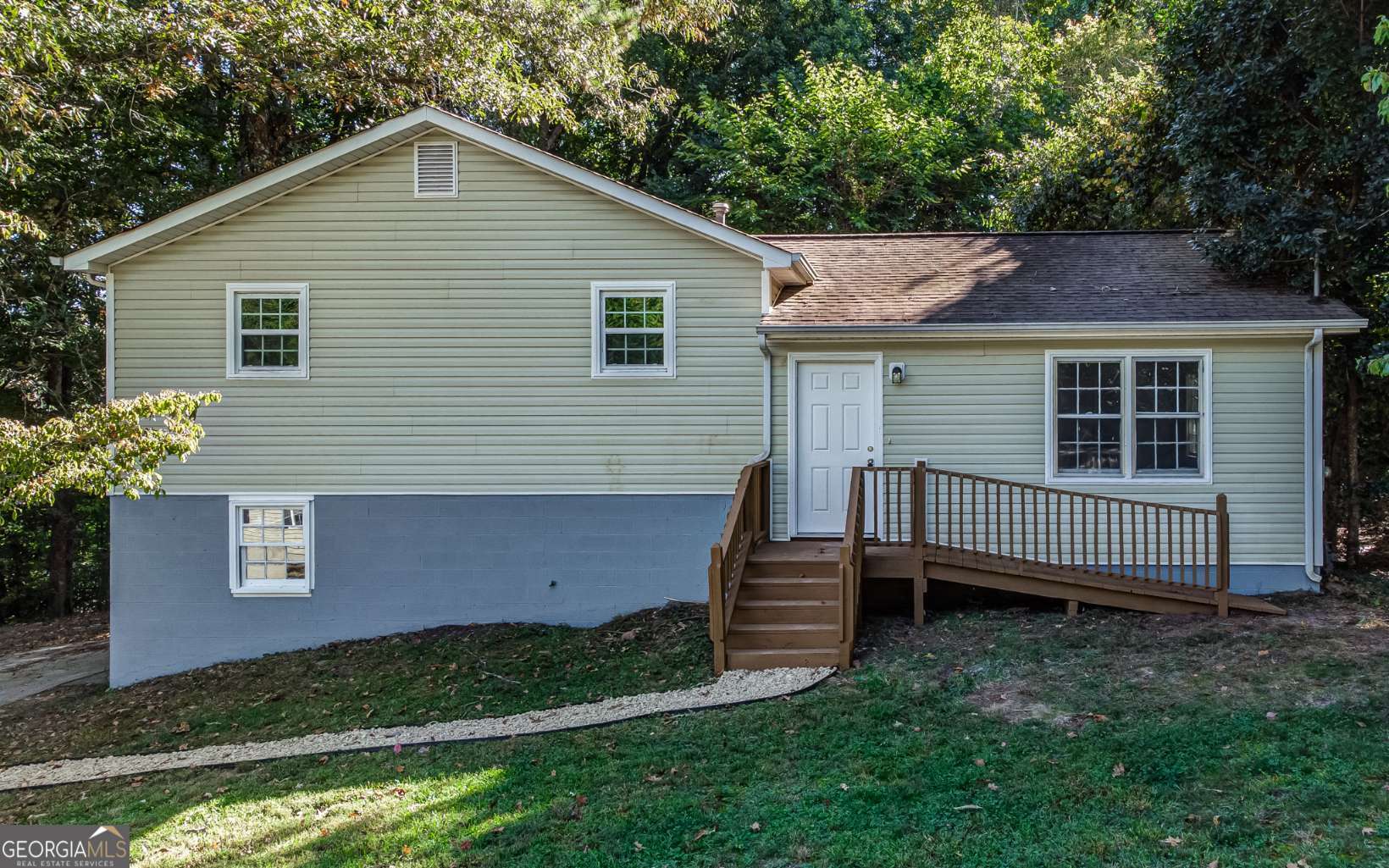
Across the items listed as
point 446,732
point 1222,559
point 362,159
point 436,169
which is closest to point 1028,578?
point 1222,559

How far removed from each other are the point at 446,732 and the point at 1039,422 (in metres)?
6.88

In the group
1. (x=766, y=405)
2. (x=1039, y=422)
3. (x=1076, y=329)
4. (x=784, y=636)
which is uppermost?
(x=1076, y=329)

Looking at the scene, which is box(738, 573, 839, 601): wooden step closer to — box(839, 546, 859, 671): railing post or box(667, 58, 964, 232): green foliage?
box(839, 546, 859, 671): railing post

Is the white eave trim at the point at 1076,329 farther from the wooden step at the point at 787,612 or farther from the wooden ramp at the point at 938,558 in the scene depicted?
the wooden step at the point at 787,612

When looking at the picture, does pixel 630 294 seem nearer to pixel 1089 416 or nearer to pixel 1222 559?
pixel 1089 416

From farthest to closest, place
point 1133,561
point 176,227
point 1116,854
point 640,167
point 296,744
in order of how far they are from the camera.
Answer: point 640,167
point 176,227
point 1133,561
point 296,744
point 1116,854

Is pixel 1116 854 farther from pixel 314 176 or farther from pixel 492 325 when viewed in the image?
pixel 314 176

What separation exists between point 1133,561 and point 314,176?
9.57m

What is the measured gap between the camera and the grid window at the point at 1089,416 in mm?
9617

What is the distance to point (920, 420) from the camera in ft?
32.0

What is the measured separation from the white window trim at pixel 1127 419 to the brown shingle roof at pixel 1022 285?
0.41 meters

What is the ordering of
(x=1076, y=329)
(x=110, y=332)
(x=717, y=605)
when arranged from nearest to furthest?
(x=717, y=605), (x=1076, y=329), (x=110, y=332)

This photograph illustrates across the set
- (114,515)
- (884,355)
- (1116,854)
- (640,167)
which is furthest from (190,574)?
(640,167)

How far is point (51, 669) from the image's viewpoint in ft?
38.4
